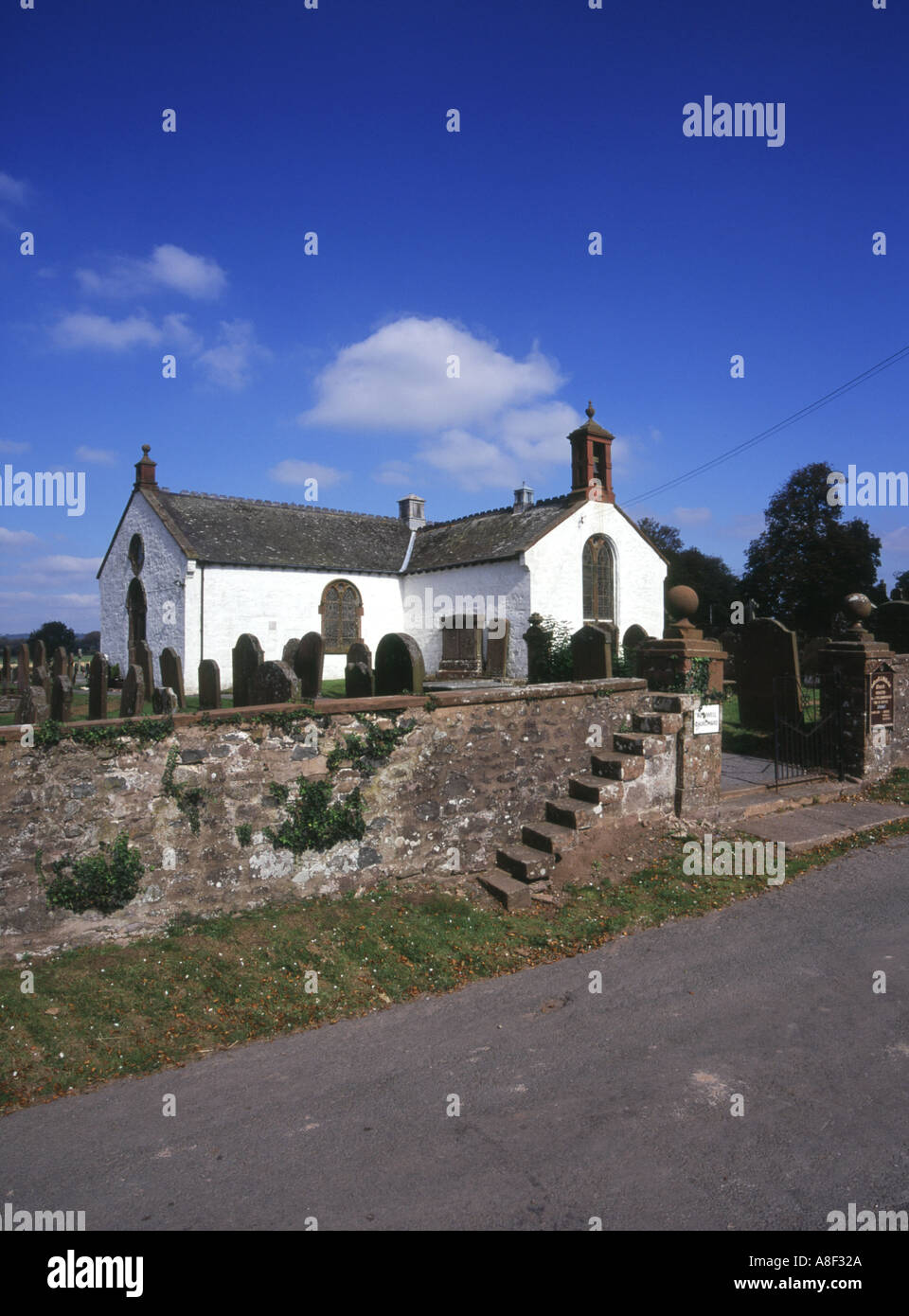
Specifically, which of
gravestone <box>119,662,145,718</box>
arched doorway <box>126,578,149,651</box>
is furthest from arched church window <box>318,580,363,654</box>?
gravestone <box>119,662,145,718</box>

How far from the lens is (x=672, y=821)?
28.1 ft

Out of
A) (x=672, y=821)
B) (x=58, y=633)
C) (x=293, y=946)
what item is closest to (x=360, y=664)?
(x=293, y=946)

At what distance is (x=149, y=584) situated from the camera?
24.9 metres

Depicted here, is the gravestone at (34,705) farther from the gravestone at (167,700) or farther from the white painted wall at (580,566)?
the white painted wall at (580,566)

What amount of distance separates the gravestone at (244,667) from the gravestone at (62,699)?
1.86 metres

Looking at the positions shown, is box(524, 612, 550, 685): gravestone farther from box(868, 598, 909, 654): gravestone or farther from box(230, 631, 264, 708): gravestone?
box(230, 631, 264, 708): gravestone

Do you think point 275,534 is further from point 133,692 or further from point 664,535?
point 664,535

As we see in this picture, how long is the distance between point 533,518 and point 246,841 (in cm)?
2091

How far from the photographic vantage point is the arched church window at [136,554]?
25344mm

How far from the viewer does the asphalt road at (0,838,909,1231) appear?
11.1 feet

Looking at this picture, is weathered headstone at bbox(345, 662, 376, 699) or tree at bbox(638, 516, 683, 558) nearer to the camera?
weathered headstone at bbox(345, 662, 376, 699)

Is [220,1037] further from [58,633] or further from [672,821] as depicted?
[58,633]

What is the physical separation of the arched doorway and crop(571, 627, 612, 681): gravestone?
19853mm

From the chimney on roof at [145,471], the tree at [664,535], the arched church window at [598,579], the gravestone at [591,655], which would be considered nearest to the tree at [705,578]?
the tree at [664,535]
